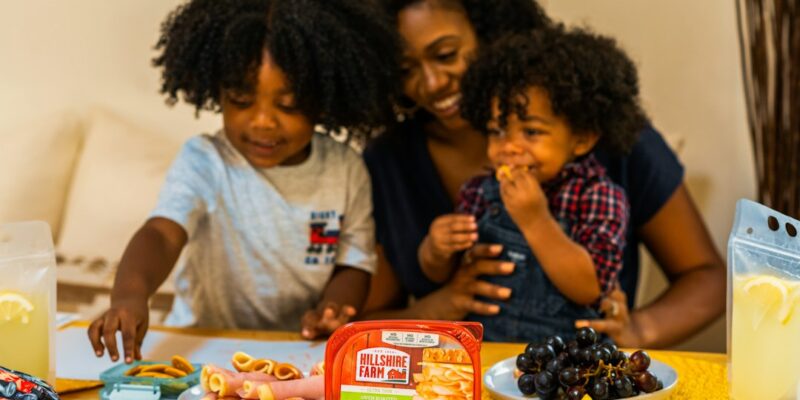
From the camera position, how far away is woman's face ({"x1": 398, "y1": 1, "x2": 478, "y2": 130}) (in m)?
1.61

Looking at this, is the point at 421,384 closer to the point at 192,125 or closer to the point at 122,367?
the point at 122,367

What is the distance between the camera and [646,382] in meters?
0.86

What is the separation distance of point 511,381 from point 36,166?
5.37 feet

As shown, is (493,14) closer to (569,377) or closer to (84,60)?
(569,377)

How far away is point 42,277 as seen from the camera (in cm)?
90

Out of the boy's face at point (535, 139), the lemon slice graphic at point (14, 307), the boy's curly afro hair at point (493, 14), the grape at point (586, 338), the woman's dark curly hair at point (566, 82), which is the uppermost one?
the boy's curly afro hair at point (493, 14)

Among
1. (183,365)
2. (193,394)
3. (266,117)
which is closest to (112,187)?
(266,117)

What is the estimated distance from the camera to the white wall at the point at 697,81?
6.88 feet

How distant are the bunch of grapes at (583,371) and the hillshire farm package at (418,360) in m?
0.12

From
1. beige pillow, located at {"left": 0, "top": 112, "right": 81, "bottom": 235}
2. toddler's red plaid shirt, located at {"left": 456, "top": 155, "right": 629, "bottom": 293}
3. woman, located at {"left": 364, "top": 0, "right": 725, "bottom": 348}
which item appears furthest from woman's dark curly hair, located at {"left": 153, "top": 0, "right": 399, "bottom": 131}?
beige pillow, located at {"left": 0, "top": 112, "right": 81, "bottom": 235}

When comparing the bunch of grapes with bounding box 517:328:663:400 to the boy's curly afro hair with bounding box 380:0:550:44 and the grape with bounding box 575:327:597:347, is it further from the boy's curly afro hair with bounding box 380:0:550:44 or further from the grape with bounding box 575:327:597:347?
the boy's curly afro hair with bounding box 380:0:550:44

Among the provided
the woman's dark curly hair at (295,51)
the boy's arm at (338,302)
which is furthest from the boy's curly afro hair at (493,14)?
the boy's arm at (338,302)

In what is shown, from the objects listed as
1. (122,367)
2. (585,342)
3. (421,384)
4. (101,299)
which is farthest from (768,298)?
(101,299)

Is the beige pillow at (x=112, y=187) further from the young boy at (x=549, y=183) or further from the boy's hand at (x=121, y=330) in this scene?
the boy's hand at (x=121, y=330)
